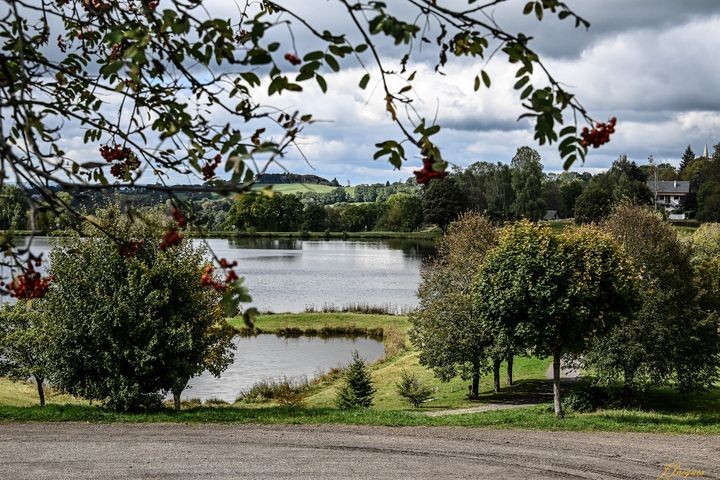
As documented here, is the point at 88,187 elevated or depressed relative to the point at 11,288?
elevated

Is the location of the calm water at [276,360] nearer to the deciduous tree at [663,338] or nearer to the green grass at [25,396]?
the green grass at [25,396]

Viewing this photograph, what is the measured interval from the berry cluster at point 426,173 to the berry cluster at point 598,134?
67 centimetres

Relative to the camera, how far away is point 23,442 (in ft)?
47.7

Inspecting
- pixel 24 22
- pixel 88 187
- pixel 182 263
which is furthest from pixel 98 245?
pixel 88 187

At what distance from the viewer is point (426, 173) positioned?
3398mm

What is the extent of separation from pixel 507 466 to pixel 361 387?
498 inches

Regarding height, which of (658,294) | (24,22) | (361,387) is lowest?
(361,387)

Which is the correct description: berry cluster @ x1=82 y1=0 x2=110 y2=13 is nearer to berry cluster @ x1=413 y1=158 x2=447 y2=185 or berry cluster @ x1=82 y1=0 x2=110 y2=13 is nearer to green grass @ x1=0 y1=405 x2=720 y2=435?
berry cluster @ x1=413 y1=158 x2=447 y2=185

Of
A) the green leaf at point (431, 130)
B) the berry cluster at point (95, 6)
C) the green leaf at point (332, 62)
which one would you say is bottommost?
the green leaf at point (431, 130)

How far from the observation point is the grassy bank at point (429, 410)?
16.8 m

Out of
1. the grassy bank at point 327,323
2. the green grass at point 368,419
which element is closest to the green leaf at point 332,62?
the green grass at point 368,419

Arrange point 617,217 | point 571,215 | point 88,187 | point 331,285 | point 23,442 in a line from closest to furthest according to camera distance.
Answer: point 88,187 → point 23,442 → point 617,217 → point 331,285 → point 571,215

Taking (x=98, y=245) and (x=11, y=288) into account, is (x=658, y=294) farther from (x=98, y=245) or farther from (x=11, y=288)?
(x=11, y=288)
